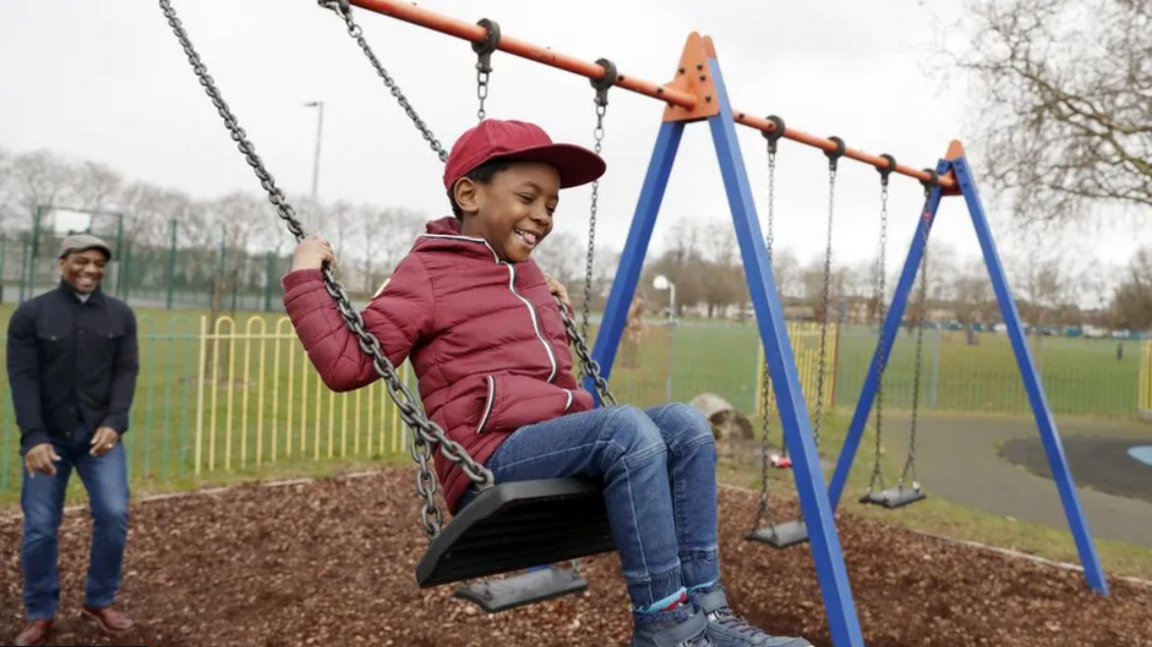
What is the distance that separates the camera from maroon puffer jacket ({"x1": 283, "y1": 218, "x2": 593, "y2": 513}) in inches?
67.6

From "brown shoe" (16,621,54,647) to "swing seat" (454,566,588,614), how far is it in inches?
69.3

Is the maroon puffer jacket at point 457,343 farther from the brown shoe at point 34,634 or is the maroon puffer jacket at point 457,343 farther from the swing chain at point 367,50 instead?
the brown shoe at point 34,634

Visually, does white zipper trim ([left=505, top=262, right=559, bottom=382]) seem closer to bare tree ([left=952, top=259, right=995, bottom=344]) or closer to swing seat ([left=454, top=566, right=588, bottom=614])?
swing seat ([left=454, top=566, right=588, bottom=614])

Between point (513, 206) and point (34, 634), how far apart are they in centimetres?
278

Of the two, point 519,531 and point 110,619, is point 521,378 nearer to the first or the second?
point 519,531

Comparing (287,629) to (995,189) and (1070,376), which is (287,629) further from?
(1070,376)

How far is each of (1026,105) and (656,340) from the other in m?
5.70

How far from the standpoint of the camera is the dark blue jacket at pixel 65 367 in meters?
3.12

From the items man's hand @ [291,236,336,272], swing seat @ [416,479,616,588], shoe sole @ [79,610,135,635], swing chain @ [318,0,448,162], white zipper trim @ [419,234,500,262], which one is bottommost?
shoe sole @ [79,610,135,635]

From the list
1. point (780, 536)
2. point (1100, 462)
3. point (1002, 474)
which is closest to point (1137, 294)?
point (1100, 462)

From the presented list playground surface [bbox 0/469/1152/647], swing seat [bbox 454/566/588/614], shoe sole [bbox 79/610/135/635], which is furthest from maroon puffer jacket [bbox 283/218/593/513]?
shoe sole [bbox 79/610/135/635]

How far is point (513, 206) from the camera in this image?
6.36 ft

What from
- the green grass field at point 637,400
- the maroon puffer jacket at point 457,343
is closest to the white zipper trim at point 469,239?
the maroon puffer jacket at point 457,343

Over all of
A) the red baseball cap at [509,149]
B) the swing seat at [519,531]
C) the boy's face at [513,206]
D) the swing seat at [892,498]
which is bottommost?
the swing seat at [892,498]
